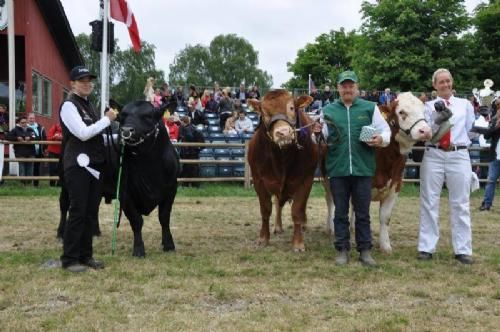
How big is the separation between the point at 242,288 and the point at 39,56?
1641 centimetres

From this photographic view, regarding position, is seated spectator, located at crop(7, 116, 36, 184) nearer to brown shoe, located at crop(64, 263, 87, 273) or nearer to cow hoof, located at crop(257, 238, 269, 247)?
cow hoof, located at crop(257, 238, 269, 247)

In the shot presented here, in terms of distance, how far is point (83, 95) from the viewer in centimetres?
613

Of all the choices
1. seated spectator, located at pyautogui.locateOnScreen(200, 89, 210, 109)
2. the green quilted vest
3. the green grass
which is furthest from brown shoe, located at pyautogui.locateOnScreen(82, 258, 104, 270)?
seated spectator, located at pyautogui.locateOnScreen(200, 89, 210, 109)

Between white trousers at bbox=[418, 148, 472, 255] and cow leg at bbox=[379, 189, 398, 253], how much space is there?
605 millimetres

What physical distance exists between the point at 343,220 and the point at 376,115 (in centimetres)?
119

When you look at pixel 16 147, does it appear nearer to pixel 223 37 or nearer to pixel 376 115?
pixel 376 115

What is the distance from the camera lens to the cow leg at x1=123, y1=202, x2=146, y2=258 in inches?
A: 271

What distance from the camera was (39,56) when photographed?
19.5 meters

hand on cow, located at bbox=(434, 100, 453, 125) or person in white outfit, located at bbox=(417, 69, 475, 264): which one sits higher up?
hand on cow, located at bbox=(434, 100, 453, 125)

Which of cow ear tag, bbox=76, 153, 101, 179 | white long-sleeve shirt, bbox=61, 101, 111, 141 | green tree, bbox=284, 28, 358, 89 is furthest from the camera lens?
green tree, bbox=284, 28, 358, 89

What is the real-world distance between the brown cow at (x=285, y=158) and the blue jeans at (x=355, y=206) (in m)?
0.76

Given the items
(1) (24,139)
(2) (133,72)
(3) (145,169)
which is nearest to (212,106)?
(1) (24,139)

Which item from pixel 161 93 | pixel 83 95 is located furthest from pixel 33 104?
pixel 83 95

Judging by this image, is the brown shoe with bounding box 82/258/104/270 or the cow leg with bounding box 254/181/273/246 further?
the cow leg with bounding box 254/181/273/246
